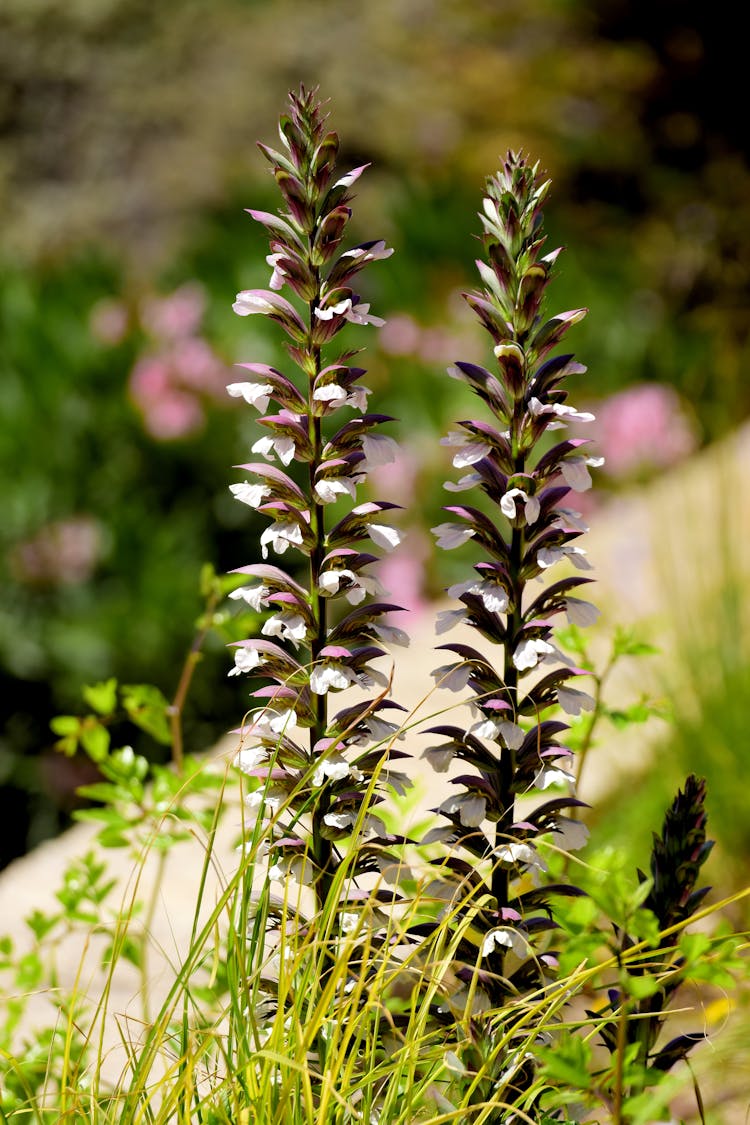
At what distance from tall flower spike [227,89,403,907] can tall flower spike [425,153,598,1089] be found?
9 cm

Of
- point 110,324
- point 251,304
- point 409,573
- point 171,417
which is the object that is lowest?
point 251,304

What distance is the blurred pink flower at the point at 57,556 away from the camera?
4.13 m

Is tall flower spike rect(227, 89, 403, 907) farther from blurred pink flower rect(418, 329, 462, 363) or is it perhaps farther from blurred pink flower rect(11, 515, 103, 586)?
blurred pink flower rect(418, 329, 462, 363)

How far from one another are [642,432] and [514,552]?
3.76 metres

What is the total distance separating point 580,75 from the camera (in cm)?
724

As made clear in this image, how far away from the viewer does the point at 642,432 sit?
482 centimetres

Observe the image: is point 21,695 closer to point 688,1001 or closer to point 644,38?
point 688,1001

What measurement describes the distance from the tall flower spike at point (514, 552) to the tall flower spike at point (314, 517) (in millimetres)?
86

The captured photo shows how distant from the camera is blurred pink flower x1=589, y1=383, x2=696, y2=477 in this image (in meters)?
4.80

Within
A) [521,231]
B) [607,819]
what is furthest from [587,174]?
[521,231]

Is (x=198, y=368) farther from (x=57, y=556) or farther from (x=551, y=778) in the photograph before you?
(x=551, y=778)

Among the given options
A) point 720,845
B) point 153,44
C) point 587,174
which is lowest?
point 720,845

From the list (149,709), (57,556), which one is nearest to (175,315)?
(57,556)

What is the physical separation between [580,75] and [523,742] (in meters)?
6.77
